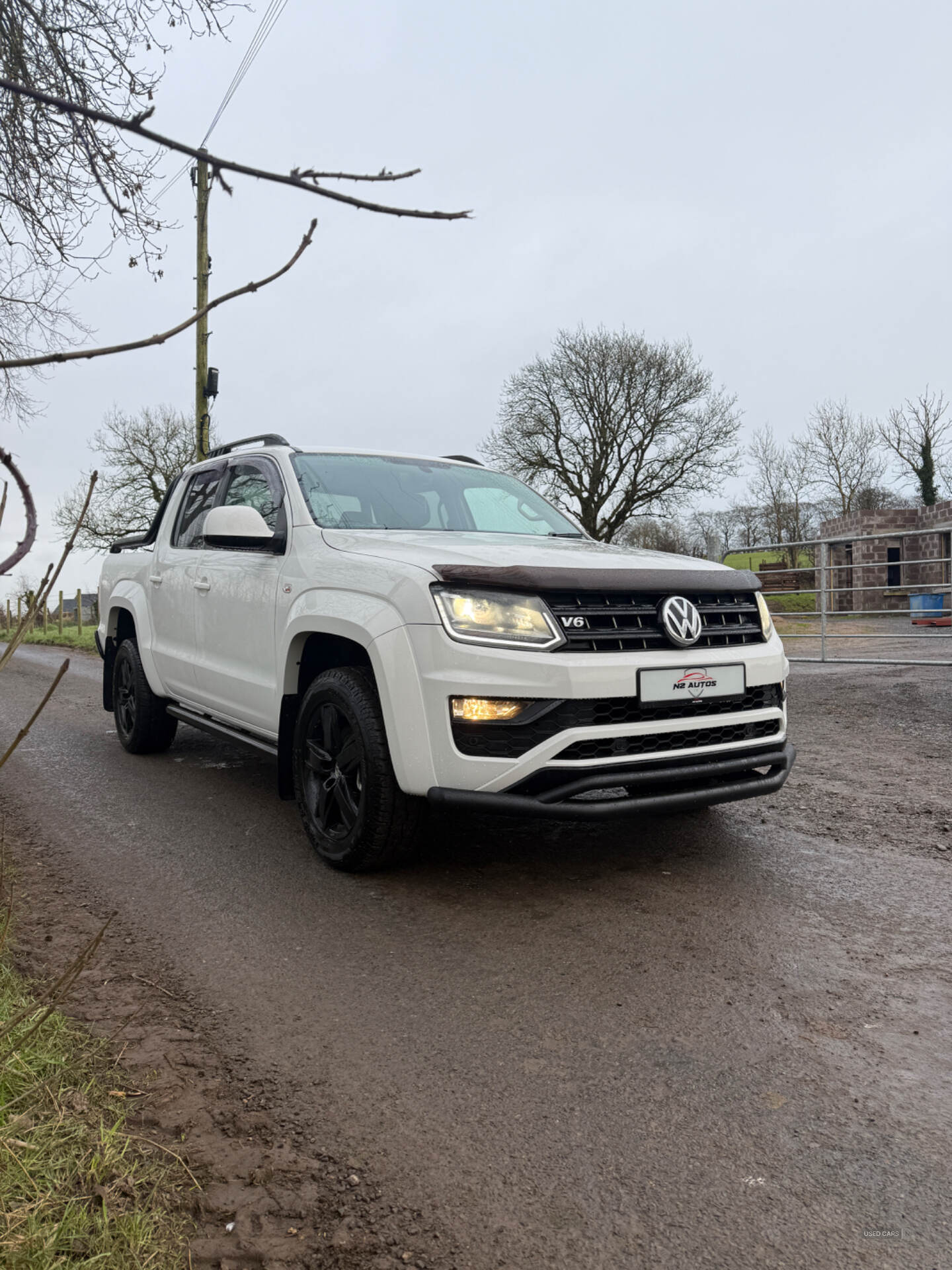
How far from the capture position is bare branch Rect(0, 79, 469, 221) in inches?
42.1

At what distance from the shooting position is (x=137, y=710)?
20.8 feet

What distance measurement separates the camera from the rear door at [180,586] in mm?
5438

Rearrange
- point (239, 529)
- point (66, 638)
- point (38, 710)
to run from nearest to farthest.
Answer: point (38, 710) → point (239, 529) → point (66, 638)

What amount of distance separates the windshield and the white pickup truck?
0.06ft

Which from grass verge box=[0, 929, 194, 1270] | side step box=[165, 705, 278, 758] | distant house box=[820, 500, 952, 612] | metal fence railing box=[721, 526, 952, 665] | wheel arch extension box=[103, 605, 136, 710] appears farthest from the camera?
distant house box=[820, 500, 952, 612]

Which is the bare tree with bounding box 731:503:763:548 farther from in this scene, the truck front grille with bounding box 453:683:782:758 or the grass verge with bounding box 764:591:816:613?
the truck front grille with bounding box 453:683:782:758

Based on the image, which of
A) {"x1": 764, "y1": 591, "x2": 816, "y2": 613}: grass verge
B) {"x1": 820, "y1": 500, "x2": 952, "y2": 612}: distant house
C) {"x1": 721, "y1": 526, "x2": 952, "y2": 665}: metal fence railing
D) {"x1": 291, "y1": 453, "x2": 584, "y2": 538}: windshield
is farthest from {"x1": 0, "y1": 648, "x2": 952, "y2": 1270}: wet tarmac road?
{"x1": 820, "y1": 500, "x2": 952, "y2": 612}: distant house

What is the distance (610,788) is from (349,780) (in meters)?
1.09

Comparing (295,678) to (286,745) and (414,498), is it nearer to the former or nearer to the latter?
(286,745)

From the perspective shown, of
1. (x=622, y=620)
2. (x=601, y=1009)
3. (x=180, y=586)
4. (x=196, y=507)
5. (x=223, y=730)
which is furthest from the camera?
(x=196, y=507)

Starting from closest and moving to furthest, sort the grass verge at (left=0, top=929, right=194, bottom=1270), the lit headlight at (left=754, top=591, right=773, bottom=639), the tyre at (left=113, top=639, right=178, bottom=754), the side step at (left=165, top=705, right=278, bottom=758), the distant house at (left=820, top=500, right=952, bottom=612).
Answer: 1. the grass verge at (left=0, top=929, right=194, bottom=1270)
2. the lit headlight at (left=754, top=591, right=773, bottom=639)
3. the side step at (left=165, top=705, right=278, bottom=758)
4. the tyre at (left=113, top=639, right=178, bottom=754)
5. the distant house at (left=820, top=500, right=952, bottom=612)

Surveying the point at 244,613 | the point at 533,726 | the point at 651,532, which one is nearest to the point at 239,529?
the point at 244,613

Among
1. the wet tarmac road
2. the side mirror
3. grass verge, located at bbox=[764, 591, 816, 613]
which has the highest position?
the side mirror

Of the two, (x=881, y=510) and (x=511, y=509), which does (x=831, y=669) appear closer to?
(x=511, y=509)
